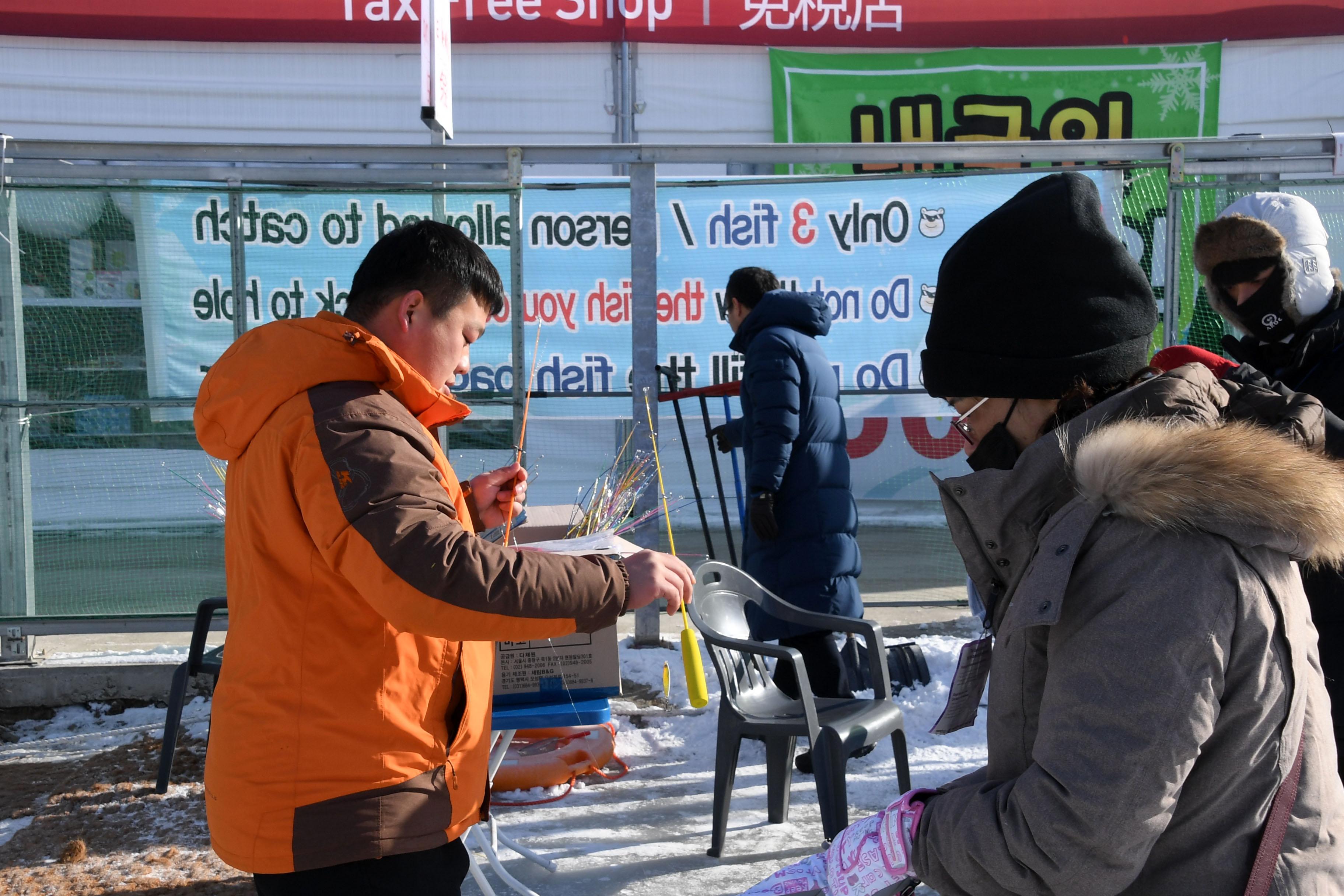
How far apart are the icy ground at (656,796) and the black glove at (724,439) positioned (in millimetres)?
1166

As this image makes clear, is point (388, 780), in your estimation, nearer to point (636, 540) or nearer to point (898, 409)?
point (636, 540)

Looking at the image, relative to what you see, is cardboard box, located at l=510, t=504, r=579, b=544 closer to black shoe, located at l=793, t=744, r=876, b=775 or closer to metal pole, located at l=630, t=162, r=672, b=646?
metal pole, located at l=630, t=162, r=672, b=646

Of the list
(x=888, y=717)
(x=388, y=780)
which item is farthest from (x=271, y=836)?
(x=888, y=717)

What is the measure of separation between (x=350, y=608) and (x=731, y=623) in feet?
7.90

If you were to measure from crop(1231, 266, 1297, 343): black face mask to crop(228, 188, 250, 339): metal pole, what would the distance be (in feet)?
14.3

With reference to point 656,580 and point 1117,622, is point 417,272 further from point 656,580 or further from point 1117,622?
point 1117,622

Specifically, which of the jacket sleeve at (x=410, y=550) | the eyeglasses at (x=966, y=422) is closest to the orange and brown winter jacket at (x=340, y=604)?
the jacket sleeve at (x=410, y=550)

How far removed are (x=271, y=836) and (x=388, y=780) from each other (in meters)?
0.20

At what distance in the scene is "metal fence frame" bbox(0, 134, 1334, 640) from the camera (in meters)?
5.08

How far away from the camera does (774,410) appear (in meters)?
4.46

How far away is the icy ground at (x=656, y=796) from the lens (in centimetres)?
359

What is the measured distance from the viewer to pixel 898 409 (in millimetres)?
5789

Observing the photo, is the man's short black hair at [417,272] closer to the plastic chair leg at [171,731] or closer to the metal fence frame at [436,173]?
the plastic chair leg at [171,731]

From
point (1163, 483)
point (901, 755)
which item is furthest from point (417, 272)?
point (901, 755)
